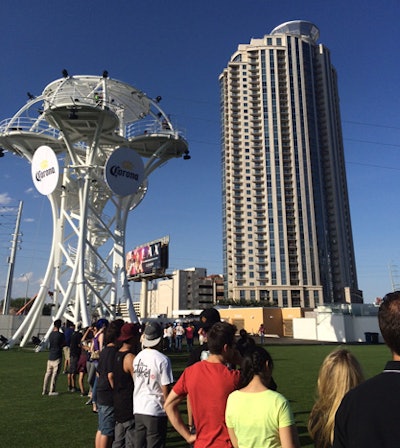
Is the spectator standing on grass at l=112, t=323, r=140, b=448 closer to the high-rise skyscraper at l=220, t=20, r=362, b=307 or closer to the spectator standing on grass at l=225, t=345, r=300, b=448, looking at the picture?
the spectator standing on grass at l=225, t=345, r=300, b=448

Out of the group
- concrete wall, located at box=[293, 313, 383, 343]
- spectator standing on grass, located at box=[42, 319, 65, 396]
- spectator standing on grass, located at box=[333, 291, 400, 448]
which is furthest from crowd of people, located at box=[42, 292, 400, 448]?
concrete wall, located at box=[293, 313, 383, 343]

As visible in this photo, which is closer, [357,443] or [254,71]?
[357,443]

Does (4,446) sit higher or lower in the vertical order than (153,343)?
lower

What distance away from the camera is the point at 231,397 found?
9.64 ft

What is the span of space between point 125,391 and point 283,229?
9581cm

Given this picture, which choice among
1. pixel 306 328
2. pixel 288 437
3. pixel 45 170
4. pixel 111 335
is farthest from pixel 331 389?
pixel 306 328

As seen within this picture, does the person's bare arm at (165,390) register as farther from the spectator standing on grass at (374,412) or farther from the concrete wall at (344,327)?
the concrete wall at (344,327)

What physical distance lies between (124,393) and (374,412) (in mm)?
3691

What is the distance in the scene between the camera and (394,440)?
167 centimetres

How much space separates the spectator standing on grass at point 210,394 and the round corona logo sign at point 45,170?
2479cm

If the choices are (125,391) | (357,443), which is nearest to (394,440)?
(357,443)

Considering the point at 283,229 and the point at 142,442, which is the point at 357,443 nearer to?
the point at 142,442

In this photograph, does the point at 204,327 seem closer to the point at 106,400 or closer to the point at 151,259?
the point at 106,400

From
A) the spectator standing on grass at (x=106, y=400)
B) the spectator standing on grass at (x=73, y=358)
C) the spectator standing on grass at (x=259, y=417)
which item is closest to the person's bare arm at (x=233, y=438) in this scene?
the spectator standing on grass at (x=259, y=417)
